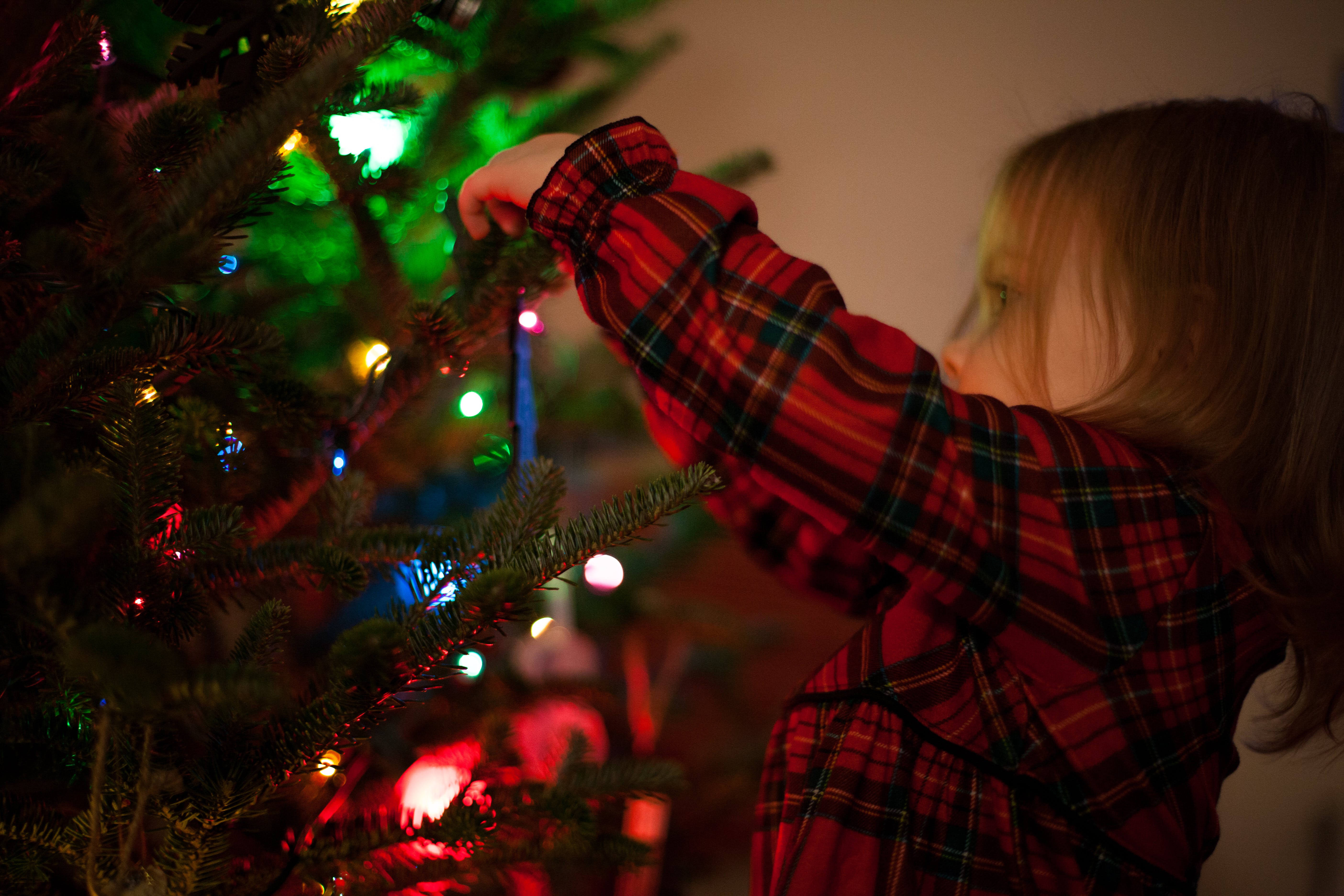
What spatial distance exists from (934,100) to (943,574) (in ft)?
2.39

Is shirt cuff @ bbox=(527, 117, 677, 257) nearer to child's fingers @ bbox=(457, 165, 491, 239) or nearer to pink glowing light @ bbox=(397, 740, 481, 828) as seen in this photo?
child's fingers @ bbox=(457, 165, 491, 239)

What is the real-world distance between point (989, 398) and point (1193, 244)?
195 mm

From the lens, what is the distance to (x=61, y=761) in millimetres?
300

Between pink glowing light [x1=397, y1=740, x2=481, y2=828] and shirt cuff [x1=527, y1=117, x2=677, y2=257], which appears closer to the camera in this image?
shirt cuff [x1=527, y1=117, x2=677, y2=257]

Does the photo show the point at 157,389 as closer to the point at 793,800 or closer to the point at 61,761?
the point at 61,761

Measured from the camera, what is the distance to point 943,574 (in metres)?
0.37

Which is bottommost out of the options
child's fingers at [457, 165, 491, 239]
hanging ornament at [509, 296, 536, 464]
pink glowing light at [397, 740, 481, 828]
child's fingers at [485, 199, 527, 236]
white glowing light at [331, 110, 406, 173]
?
pink glowing light at [397, 740, 481, 828]

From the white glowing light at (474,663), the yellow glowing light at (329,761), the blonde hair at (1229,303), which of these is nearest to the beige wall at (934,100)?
the blonde hair at (1229,303)

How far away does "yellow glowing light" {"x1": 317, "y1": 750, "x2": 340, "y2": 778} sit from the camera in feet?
0.93

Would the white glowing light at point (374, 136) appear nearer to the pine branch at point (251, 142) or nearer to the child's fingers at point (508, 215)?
the child's fingers at point (508, 215)

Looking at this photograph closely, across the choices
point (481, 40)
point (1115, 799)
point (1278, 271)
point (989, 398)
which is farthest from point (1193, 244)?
point (481, 40)

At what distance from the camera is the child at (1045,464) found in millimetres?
372

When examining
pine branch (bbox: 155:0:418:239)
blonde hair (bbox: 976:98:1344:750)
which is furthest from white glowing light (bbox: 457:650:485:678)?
blonde hair (bbox: 976:98:1344:750)

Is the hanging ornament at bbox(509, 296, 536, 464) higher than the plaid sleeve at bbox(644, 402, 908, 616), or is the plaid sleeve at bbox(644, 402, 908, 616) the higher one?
the hanging ornament at bbox(509, 296, 536, 464)
